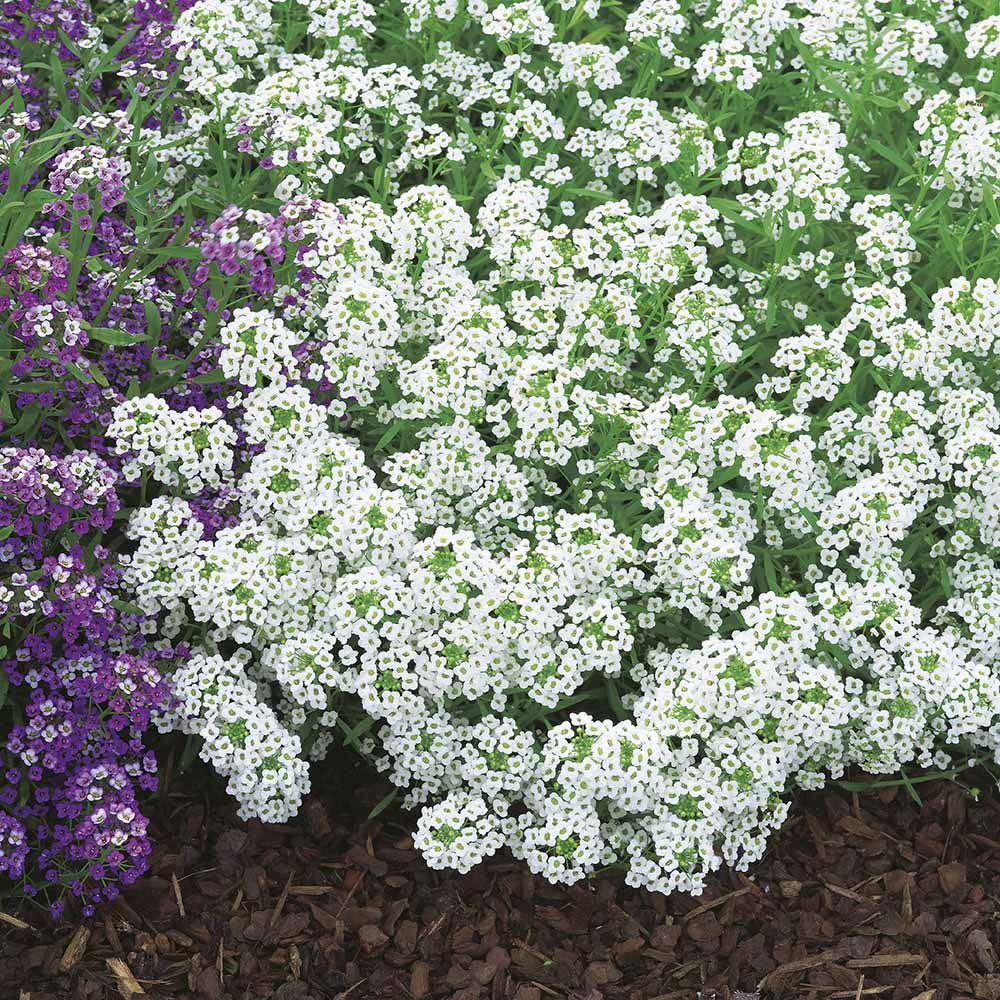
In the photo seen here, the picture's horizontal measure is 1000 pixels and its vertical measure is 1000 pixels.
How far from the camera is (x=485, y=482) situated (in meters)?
4.66

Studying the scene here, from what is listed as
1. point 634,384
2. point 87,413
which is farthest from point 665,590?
point 87,413

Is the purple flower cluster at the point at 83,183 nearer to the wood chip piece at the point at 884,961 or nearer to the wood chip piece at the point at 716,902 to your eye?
the wood chip piece at the point at 716,902

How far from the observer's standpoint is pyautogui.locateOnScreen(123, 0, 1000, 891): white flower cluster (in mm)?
4340

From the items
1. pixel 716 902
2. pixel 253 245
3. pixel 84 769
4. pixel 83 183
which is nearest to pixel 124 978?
pixel 84 769

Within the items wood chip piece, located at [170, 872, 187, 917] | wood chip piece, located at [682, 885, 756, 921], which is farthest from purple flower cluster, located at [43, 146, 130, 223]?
wood chip piece, located at [682, 885, 756, 921]

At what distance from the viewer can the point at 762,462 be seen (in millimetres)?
4449

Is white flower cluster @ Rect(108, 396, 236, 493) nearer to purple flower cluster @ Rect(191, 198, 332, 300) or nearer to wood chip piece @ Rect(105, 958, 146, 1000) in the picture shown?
purple flower cluster @ Rect(191, 198, 332, 300)

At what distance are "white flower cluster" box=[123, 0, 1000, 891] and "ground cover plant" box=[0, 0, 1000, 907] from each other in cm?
2

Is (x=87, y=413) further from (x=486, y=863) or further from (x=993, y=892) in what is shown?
(x=993, y=892)

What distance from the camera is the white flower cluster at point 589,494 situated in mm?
4340

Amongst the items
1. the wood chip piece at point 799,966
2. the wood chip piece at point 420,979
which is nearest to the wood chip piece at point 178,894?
the wood chip piece at point 420,979

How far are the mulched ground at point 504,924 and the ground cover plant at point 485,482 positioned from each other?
0.63 ft

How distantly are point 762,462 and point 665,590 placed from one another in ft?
1.77

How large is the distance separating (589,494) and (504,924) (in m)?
1.42
